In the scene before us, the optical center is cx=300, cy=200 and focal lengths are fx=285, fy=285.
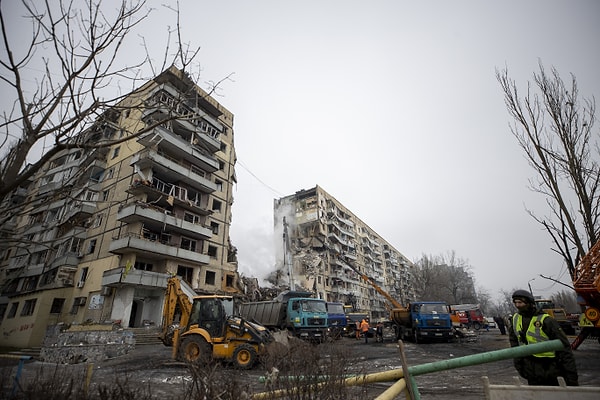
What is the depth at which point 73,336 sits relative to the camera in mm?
13953

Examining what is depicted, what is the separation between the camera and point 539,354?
3.49 m

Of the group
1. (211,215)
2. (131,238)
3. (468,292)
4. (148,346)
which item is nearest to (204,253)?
(211,215)

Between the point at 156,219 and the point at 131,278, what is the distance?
4629 mm

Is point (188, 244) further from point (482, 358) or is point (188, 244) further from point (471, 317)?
point (471, 317)

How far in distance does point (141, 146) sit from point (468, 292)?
76.4 metres

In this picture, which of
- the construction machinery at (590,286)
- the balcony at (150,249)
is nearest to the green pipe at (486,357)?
the construction machinery at (590,286)

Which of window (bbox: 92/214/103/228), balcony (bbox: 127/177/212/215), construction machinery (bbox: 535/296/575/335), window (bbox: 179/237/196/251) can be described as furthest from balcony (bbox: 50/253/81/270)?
construction machinery (bbox: 535/296/575/335)

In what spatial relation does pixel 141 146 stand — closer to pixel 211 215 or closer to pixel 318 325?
pixel 211 215

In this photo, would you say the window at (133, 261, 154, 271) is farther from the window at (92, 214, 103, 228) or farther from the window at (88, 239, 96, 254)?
the window at (92, 214, 103, 228)

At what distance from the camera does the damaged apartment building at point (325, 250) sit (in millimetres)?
41906

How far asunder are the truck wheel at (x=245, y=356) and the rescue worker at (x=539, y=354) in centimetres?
761

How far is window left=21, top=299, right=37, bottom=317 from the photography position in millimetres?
23620

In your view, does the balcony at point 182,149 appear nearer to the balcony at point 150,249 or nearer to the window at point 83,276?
the balcony at point 150,249

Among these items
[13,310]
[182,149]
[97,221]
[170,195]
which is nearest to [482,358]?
[170,195]
